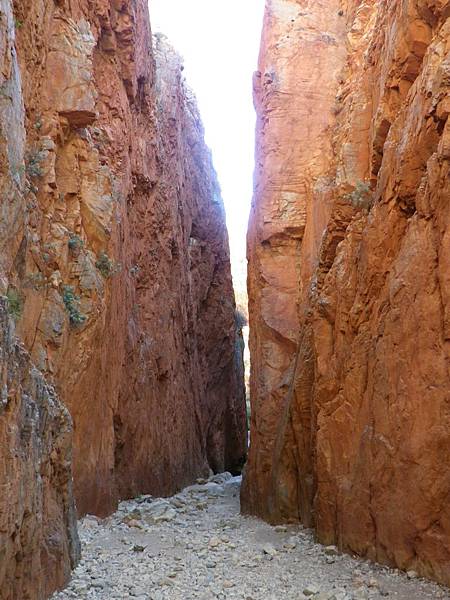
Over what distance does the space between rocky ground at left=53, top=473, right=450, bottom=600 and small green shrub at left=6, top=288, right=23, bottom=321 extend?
342cm

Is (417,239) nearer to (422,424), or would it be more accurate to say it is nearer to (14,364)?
(422,424)

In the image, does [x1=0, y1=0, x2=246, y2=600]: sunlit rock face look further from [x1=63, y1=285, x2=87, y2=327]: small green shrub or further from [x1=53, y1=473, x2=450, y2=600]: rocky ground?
[x1=53, y1=473, x2=450, y2=600]: rocky ground

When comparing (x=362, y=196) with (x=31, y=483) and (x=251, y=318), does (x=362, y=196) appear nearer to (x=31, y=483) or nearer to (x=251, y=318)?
(x=31, y=483)

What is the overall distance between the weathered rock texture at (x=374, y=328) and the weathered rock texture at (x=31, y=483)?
12.8ft

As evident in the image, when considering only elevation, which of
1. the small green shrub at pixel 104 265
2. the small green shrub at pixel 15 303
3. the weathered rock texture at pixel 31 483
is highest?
the small green shrub at pixel 104 265

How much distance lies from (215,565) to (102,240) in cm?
635

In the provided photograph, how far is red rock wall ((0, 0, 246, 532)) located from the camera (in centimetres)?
1089

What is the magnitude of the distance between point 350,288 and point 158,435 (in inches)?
346

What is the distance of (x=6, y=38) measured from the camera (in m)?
7.87

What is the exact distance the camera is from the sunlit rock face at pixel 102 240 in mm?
10492

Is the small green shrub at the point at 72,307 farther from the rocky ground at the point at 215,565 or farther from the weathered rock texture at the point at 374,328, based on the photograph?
the weathered rock texture at the point at 374,328

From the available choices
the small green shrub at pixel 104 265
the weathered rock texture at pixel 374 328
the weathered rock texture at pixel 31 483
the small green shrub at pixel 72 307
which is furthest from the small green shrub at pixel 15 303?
the weathered rock texture at pixel 374 328

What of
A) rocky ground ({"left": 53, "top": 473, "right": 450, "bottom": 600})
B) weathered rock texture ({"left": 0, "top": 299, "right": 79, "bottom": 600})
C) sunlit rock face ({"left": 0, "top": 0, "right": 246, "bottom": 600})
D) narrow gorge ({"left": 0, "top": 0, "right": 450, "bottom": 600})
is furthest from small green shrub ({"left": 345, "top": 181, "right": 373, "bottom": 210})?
weathered rock texture ({"left": 0, "top": 299, "right": 79, "bottom": 600})

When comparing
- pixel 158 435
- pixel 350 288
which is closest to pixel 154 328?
pixel 158 435
